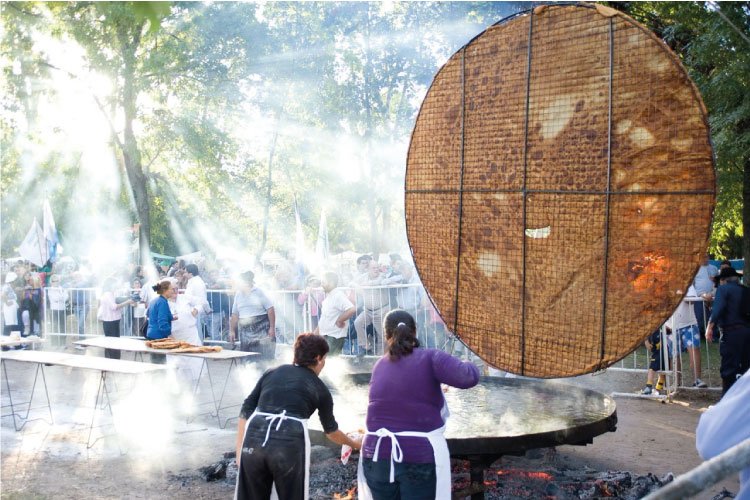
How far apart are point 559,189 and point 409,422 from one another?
2020mm

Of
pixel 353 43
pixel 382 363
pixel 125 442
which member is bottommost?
pixel 125 442

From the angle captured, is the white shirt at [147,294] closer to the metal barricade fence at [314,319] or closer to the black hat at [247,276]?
the metal barricade fence at [314,319]

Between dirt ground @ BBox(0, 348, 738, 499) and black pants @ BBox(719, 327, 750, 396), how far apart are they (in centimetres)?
73

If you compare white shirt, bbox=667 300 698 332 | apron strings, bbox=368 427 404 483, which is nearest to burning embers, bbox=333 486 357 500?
apron strings, bbox=368 427 404 483

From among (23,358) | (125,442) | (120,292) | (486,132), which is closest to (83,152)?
(120,292)

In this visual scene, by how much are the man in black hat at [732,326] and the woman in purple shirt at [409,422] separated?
6.21 metres

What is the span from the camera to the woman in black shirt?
4.33 meters

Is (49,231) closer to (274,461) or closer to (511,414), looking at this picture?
(511,414)

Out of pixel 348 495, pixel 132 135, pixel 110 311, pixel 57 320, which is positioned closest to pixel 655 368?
pixel 348 495

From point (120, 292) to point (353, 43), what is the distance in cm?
1283

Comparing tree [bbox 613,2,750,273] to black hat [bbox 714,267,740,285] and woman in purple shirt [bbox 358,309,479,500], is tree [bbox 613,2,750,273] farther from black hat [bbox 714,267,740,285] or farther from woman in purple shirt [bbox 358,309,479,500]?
woman in purple shirt [bbox 358,309,479,500]

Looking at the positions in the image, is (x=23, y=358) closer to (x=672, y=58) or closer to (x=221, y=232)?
(x=672, y=58)

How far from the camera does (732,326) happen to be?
8977mm

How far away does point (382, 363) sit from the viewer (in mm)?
4328
